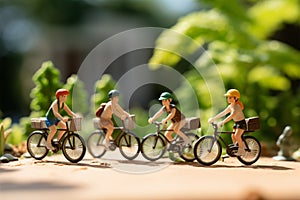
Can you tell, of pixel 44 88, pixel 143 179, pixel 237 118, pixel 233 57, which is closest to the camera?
pixel 143 179

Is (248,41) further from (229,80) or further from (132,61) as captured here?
(132,61)

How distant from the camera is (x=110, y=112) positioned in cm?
328

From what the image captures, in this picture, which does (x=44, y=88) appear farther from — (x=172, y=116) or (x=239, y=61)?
(x=239, y=61)

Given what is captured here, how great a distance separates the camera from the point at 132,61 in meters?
15.6

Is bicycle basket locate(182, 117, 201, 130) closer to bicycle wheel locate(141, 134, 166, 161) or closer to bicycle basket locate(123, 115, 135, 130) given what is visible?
bicycle wheel locate(141, 134, 166, 161)

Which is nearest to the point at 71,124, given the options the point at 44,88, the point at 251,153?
the point at 44,88

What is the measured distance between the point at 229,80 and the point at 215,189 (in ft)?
10.7

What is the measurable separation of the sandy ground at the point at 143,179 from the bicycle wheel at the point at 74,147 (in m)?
0.05

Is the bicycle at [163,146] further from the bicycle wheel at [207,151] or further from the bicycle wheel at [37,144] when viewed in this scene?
the bicycle wheel at [37,144]

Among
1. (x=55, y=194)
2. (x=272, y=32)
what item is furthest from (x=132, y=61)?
(x=55, y=194)

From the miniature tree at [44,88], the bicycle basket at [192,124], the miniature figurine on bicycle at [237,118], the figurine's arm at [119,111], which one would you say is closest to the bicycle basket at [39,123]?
the figurine's arm at [119,111]

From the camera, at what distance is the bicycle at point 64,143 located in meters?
3.24

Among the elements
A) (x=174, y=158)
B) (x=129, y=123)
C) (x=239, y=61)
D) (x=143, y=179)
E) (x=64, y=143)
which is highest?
(x=239, y=61)

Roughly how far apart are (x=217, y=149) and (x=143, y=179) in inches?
28.6
